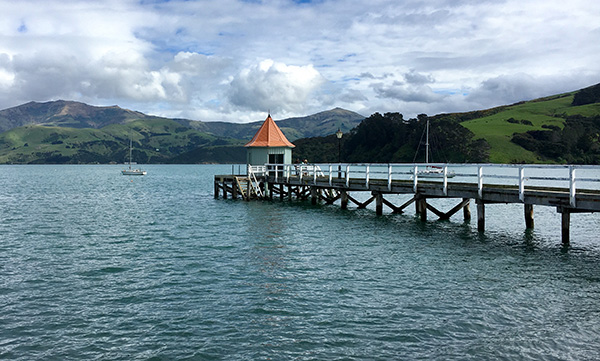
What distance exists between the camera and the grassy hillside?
145038 mm

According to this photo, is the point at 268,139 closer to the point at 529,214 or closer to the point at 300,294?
the point at 529,214

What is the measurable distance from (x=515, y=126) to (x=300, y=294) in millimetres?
174510

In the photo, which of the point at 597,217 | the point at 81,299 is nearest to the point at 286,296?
the point at 81,299

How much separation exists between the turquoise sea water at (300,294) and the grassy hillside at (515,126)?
13030 centimetres

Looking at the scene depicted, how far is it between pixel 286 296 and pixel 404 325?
153 inches

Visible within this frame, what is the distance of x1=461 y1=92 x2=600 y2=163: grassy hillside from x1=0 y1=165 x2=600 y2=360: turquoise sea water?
130 meters

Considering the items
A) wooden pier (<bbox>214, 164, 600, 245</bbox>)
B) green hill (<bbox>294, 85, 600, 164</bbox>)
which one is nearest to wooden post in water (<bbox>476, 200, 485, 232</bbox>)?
wooden pier (<bbox>214, 164, 600, 245</bbox>)

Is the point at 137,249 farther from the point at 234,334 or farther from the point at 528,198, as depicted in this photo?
the point at 528,198

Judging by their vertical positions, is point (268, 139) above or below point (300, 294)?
above

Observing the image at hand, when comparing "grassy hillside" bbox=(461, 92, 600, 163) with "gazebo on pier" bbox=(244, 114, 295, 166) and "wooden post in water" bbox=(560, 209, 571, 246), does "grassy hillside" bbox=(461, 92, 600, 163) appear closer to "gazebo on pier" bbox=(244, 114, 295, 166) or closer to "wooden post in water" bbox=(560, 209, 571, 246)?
"gazebo on pier" bbox=(244, 114, 295, 166)

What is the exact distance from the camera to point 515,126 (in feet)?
552

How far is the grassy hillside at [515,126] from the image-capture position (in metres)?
145

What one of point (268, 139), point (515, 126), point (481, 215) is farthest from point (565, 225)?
point (515, 126)

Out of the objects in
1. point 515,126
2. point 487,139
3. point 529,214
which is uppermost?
point 515,126
